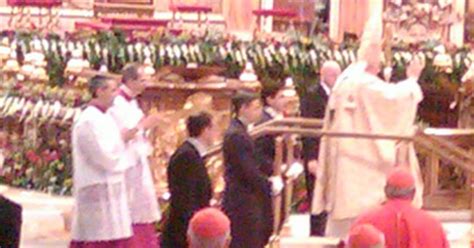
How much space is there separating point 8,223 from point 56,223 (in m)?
5.97

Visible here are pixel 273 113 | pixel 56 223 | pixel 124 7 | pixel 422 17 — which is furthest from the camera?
pixel 124 7

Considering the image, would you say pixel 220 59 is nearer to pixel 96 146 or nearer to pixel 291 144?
pixel 291 144

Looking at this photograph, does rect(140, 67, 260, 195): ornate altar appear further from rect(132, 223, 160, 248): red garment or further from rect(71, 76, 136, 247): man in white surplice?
rect(71, 76, 136, 247): man in white surplice

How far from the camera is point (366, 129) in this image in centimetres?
1051

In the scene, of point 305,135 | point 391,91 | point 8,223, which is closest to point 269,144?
point 305,135

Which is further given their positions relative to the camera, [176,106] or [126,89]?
[176,106]

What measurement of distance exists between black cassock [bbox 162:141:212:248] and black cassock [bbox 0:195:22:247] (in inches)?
91.1

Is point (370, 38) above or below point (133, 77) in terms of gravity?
above

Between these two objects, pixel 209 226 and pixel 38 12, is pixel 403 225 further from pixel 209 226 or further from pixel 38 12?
pixel 38 12

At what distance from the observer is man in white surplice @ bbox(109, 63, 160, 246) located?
9500 millimetres

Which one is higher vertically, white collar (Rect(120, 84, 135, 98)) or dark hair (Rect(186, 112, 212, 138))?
Answer: white collar (Rect(120, 84, 135, 98))

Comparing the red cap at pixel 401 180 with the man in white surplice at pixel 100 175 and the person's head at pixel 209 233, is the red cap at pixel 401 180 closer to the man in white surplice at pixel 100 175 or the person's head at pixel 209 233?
the person's head at pixel 209 233

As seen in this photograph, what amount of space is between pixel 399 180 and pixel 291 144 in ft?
11.4

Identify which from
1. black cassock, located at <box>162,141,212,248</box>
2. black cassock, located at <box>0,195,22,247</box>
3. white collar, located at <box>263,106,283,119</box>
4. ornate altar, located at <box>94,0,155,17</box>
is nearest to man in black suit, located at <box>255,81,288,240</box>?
white collar, located at <box>263,106,283,119</box>
